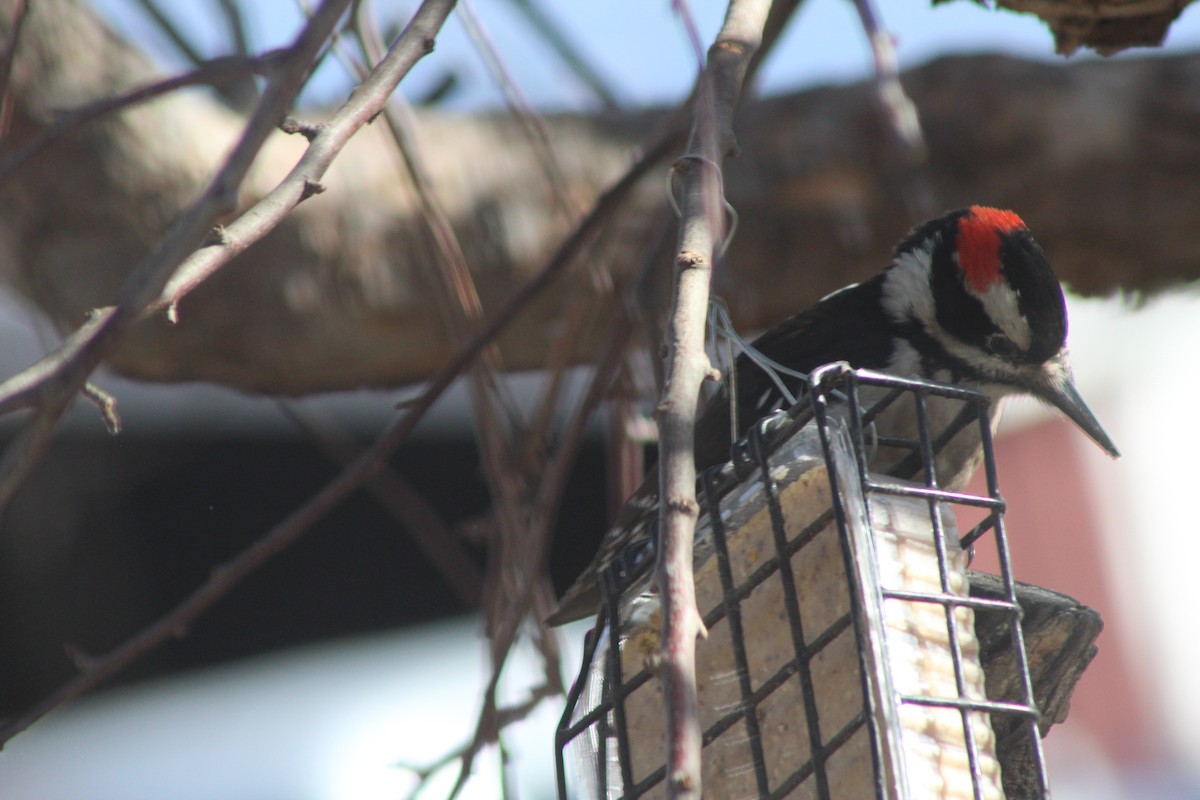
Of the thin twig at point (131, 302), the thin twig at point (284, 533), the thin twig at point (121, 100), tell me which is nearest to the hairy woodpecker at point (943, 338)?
the thin twig at point (284, 533)

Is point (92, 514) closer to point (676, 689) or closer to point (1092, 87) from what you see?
point (1092, 87)

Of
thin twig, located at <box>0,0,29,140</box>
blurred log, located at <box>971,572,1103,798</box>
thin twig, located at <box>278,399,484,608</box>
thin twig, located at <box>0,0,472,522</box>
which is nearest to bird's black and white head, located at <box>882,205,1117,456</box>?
blurred log, located at <box>971,572,1103,798</box>

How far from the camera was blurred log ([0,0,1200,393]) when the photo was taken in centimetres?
297

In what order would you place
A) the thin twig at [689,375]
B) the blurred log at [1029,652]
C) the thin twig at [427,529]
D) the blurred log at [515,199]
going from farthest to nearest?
the blurred log at [515,199] → the thin twig at [427,529] → the blurred log at [1029,652] → the thin twig at [689,375]

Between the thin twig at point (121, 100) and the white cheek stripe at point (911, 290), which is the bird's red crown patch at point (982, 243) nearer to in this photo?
the white cheek stripe at point (911, 290)

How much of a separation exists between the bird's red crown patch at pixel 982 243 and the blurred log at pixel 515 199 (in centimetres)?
74

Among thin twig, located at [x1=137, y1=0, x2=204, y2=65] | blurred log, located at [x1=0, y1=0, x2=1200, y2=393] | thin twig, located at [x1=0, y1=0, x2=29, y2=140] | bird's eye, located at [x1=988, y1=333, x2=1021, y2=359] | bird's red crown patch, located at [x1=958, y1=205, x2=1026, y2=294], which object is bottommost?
bird's eye, located at [x1=988, y1=333, x2=1021, y2=359]

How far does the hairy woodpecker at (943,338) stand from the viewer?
7.62ft

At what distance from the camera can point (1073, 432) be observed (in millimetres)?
7688

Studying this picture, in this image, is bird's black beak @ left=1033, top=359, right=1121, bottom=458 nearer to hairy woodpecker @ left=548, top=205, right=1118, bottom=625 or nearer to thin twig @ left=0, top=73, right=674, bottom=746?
hairy woodpecker @ left=548, top=205, right=1118, bottom=625

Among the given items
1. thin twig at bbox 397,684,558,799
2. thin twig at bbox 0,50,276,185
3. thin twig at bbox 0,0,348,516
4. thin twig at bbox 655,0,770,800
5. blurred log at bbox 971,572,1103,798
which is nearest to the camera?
thin twig at bbox 655,0,770,800

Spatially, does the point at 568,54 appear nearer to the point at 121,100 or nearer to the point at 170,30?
the point at 170,30

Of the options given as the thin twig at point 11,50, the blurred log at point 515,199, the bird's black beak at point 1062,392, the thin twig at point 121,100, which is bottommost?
the thin twig at point 121,100

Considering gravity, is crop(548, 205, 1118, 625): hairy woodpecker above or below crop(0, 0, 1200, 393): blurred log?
below
